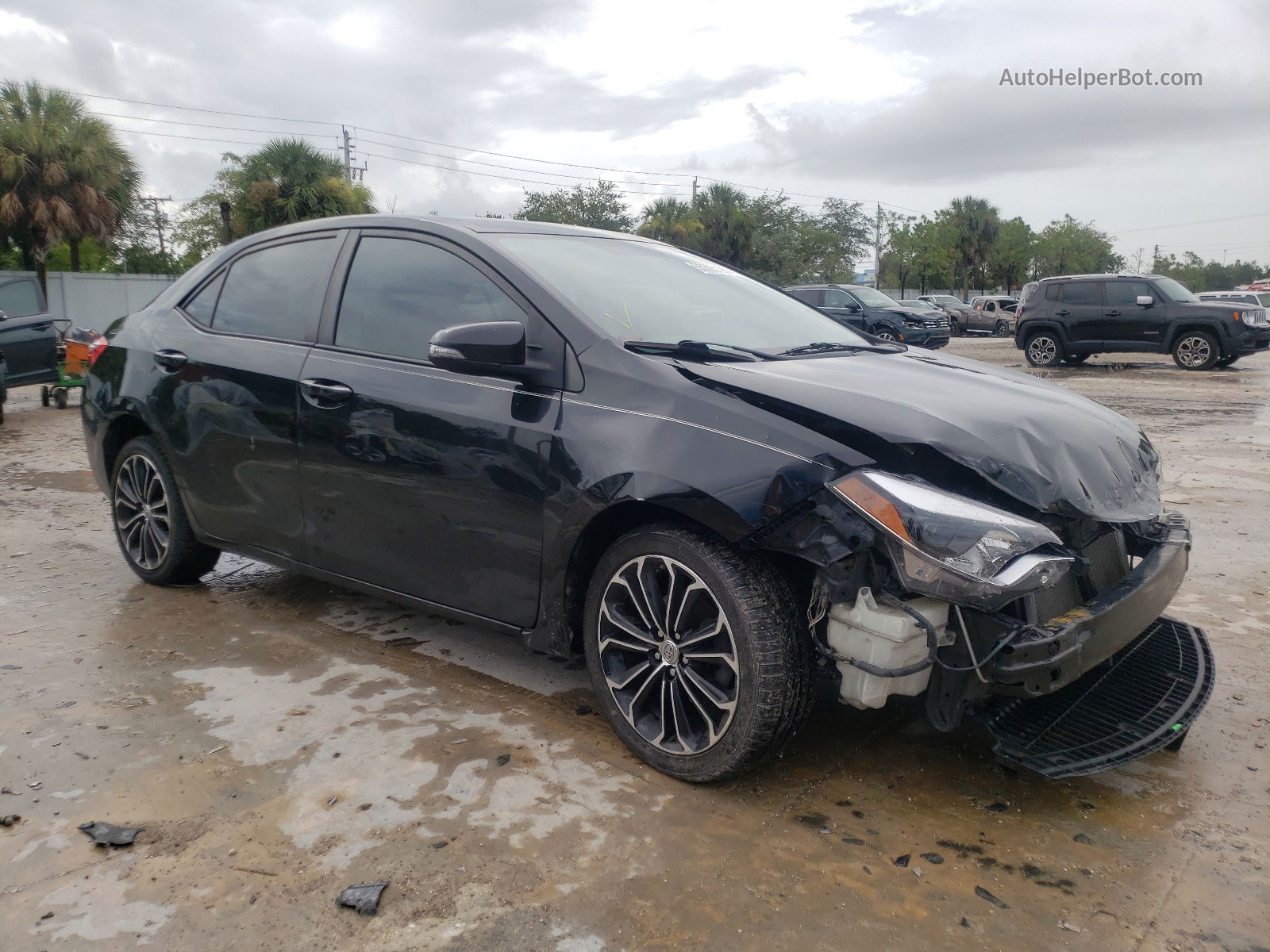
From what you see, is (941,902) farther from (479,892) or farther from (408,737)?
(408,737)

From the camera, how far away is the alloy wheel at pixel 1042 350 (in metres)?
19.0

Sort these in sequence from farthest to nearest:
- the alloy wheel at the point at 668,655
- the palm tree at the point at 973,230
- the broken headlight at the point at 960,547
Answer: the palm tree at the point at 973,230 → the alloy wheel at the point at 668,655 → the broken headlight at the point at 960,547

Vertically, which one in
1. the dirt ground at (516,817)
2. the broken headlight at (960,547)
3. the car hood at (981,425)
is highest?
the car hood at (981,425)

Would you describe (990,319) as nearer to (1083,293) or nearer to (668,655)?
(1083,293)

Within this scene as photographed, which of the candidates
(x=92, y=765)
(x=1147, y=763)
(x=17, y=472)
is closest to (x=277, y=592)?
(x=92, y=765)

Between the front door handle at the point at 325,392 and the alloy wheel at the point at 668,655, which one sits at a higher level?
the front door handle at the point at 325,392

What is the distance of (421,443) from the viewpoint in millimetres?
3258

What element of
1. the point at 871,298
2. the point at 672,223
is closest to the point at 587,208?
the point at 672,223

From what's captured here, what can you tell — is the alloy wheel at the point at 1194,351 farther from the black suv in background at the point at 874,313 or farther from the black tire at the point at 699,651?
the black tire at the point at 699,651

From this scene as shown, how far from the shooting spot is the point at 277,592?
4656mm

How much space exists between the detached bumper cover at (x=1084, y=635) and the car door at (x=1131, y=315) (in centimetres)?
1703

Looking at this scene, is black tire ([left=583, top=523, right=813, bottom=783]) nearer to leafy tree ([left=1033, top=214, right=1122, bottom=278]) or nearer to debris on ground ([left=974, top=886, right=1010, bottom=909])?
debris on ground ([left=974, top=886, right=1010, bottom=909])

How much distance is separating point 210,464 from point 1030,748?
325 cm

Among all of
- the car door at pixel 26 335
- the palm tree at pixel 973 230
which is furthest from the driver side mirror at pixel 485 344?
the palm tree at pixel 973 230
